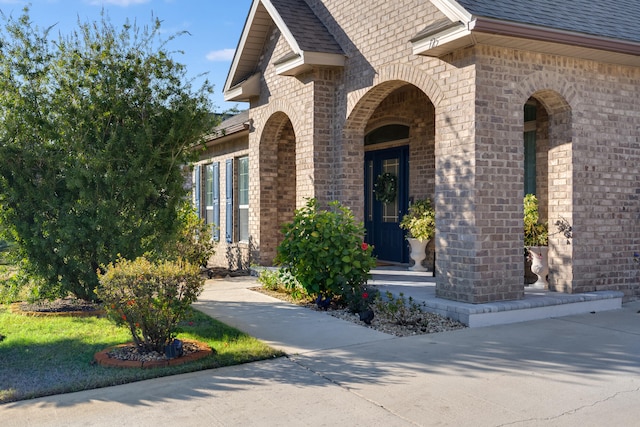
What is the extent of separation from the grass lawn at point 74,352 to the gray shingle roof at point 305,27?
4.89 metres

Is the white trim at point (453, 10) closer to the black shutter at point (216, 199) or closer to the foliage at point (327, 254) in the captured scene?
the foliage at point (327, 254)

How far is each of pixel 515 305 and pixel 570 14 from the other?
13.1 feet

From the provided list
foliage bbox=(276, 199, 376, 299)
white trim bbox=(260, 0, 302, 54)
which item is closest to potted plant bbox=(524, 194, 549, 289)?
foliage bbox=(276, 199, 376, 299)

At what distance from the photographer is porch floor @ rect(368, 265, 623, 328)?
292 inches

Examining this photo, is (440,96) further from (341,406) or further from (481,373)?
(341,406)

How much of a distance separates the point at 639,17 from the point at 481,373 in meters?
6.87

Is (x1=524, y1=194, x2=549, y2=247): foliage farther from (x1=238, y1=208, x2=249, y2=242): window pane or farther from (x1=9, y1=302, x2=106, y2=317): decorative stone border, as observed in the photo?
(x1=238, y1=208, x2=249, y2=242): window pane

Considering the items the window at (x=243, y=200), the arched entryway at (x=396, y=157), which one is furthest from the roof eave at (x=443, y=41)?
the window at (x=243, y=200)

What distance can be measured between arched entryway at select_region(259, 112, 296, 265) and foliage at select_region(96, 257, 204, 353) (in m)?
6.52

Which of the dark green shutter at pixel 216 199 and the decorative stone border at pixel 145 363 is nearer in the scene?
the decorative stone border at pixel 145 363

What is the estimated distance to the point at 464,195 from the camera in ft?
25.4

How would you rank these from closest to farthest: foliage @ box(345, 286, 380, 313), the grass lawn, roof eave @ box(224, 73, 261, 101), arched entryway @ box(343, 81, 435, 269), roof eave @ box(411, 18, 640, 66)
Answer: the grass lawn → roof eave @ box(411, 18, 640, 66) → foliage @ box(345, 286, 380, 313) → arched entryway @ box(343, 81, 435, 269) → roof eave @ box(224, 73, 261, 101)

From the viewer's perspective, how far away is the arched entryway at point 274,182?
12.5 metres

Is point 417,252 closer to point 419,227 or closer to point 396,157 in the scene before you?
point 419,227
